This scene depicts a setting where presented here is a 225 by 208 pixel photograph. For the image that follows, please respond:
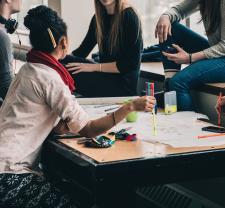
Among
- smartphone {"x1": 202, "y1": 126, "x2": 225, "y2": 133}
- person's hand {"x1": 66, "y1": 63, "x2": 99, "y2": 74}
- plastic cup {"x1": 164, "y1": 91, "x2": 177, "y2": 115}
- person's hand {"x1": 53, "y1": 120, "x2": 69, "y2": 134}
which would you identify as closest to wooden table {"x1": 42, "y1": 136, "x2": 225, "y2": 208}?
person's hand {"x1": 53, "y1": 120, "x2": 69, "y2": 134}

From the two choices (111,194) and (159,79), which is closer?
(111,194)

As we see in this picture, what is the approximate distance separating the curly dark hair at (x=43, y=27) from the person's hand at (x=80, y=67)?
1023 mm

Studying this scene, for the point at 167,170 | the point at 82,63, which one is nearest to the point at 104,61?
the point at 82,63

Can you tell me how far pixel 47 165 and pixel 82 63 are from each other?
110 cm

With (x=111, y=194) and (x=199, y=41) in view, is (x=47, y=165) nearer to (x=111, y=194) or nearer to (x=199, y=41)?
(x=111, y=194)

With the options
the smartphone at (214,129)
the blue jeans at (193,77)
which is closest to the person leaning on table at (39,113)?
the smartphone at (214,129)

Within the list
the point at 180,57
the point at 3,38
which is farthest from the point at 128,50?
the point at 3,38

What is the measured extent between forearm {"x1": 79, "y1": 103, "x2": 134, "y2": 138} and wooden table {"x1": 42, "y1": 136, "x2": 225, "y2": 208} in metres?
0.08

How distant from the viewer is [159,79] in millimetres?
3279

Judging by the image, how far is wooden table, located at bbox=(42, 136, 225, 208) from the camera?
5.92ft

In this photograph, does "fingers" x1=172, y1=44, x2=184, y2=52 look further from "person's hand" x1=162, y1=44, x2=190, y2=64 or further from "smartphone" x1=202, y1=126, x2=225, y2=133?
"smartphone" x1=202, y1=126, x2=225, y2=133

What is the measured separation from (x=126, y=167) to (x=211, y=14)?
1.14 meters

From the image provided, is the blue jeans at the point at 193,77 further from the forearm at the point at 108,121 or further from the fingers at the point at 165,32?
the forearm at the point at 108,121

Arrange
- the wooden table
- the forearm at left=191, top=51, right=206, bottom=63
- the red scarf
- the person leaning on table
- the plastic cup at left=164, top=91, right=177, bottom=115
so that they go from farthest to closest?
the forearm at left=191, top=51, right=206, bottom=63
the plastic cup at left=164, top=91, right=177, bottom=115
the red scarf
the person leaning on table
the wooden table
